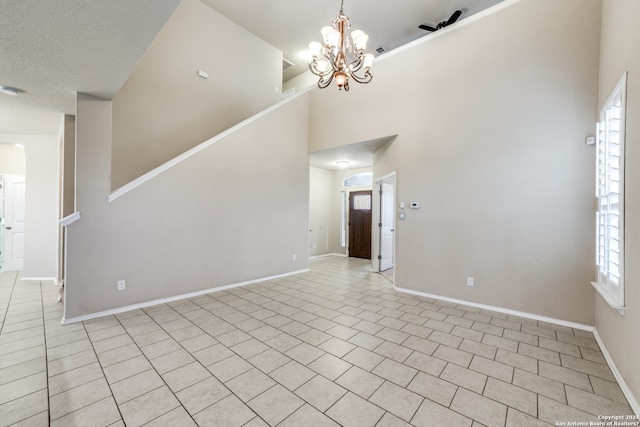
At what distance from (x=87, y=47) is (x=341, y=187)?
665 centimetres

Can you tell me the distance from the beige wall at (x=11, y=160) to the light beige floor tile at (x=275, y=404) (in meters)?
7.62

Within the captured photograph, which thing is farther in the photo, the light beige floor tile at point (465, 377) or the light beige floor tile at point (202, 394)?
the light beige floor tile at point (465, 377)

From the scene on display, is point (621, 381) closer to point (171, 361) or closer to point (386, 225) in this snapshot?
point (171, 361)

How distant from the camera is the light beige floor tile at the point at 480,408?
1.67 meters

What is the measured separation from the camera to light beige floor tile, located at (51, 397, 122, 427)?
163 cm

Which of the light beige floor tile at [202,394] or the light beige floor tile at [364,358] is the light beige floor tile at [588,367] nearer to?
the light beige floor tile at [364,358]

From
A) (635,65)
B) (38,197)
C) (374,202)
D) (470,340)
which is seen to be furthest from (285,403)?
(38,197)

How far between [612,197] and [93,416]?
4396 millimetres

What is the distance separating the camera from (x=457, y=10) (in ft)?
17.6

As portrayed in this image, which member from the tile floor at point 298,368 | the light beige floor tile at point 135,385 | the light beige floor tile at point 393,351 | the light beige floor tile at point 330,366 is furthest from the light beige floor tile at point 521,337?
the light beige floor tile at point 135,385

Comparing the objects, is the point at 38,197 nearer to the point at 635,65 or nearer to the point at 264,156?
the point at 264,156

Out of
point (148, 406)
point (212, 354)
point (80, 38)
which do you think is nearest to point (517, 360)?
point (212, 354)

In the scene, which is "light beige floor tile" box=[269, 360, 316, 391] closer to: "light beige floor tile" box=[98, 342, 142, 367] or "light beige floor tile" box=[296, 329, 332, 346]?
"light beige floor tile" box=[296, 329, 332, 346]

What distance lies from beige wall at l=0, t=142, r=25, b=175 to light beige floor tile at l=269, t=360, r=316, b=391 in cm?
753
